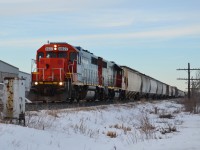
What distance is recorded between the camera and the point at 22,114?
984 centimetres

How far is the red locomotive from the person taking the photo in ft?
71.3

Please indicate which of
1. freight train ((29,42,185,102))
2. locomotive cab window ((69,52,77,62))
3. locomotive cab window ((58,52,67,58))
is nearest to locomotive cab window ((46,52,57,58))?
freight train ((29,42,185,102))

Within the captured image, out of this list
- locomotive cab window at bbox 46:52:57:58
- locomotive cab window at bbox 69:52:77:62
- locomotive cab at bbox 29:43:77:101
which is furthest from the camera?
locomotive cab window at bbox 46:52:57:58

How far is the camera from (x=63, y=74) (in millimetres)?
22641

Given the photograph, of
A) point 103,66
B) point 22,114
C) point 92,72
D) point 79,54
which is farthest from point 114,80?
point 22,114

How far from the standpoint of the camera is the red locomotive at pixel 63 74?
2172 cm

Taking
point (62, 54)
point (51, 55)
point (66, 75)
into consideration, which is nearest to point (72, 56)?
point (62, 54)

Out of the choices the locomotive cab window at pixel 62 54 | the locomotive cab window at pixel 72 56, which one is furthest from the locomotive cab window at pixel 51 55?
the locomotive cab window at pixel 72 56

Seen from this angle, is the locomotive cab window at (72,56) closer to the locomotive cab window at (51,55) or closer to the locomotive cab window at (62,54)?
the locomotive cab window at (62,54)

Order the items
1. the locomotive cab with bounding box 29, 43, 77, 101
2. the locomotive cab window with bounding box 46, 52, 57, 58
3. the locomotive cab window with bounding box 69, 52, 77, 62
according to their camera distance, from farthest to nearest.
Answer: the locomotive cab window with bounding box 46, 52, 57, 58
the locomotive cab window with bounding box 69, 52, 77, 62
the locomotive cab with bounding box 29, 43, 77, 101

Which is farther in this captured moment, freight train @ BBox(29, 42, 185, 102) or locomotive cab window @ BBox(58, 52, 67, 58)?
locomotive cab window @ BBox(58, 52, 67, 58)

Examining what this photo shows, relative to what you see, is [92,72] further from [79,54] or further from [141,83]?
[141,83]

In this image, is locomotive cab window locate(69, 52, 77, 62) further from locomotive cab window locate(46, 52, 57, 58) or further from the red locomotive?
locomotive cab window locate(46, 52, 57, 58)

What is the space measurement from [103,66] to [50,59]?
8870 mm
